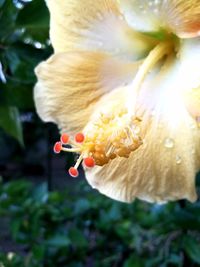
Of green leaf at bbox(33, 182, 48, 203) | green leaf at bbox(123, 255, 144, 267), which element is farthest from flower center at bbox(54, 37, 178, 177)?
green leaf at bbox(33, 182, 48, 203)

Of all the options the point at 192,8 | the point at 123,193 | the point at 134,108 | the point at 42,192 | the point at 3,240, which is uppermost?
the point at 192,8

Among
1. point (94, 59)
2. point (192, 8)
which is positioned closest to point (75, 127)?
point (94, 59)

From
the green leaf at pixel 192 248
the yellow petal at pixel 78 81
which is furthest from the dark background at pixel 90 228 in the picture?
the yellow petal at pixel 78 81

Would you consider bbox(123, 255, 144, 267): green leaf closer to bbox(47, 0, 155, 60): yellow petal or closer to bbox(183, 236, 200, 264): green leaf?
bbox(183, 236, 200, 264): green leaf

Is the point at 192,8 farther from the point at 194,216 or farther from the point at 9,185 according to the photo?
the point at 9,185

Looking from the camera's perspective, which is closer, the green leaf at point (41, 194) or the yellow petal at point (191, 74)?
the yellow petal at point (191, 74)

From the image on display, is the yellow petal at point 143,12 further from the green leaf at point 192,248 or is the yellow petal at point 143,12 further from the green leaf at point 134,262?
the green leaf at point 134,262
